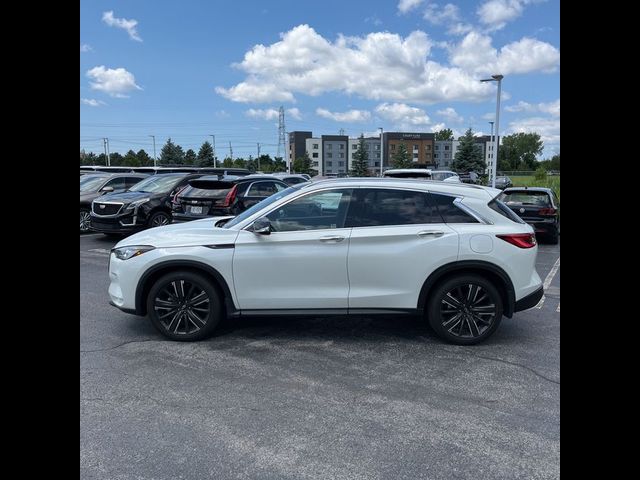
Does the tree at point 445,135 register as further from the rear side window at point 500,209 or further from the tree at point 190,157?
the rear side window at point 500,209

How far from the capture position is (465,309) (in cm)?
495

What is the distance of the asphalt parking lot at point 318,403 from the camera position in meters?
2.93

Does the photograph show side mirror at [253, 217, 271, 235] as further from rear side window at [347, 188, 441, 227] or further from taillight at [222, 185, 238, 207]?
taillight at [222, 185, 238, 207]

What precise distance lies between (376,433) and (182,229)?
10.3ft

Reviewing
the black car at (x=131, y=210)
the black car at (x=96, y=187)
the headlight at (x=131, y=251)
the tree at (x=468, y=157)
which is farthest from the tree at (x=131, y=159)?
the headlight at (x=131, y=251)

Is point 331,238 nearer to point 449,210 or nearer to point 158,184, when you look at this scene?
point 449,210

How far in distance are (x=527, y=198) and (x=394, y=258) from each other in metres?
9.61

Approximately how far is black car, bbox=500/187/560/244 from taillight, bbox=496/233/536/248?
804 centimetres

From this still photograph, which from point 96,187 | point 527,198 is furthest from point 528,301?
point 96,187

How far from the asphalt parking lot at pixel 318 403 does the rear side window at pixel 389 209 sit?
1262mm

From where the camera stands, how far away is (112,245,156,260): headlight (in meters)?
5.00
